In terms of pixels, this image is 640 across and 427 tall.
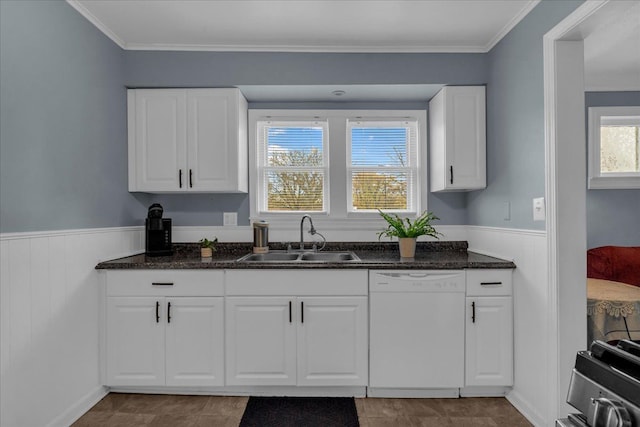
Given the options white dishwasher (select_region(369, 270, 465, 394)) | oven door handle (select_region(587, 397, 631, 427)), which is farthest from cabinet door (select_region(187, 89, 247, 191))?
oven door handle (select_region(587, 397, 631, 427))

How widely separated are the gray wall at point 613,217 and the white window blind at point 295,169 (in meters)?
2.63

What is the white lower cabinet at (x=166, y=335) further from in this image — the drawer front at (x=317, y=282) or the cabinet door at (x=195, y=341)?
the drawer front at (x=317, y=282)

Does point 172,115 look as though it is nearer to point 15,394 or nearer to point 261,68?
point 261,68

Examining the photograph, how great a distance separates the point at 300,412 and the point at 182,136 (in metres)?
2.12

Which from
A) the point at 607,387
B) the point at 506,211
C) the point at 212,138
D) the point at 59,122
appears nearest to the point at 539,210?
the point at 506,211

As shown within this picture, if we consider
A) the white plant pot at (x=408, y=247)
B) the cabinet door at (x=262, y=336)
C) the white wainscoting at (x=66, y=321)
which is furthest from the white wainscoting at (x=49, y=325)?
the white plant pot at (x=408, y=247)

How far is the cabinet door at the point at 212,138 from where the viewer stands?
288cm

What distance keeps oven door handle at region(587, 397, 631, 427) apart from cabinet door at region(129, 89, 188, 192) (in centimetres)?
272

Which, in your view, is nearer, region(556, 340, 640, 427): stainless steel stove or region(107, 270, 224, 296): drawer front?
region(556, 340, 640, 427): stainless steel stove

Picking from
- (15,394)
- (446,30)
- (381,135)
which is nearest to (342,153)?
(381,135)

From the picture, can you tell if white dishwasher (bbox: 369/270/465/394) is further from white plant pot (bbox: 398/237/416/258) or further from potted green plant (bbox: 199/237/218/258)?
potted green plant (bbox: 199/237/218/258)

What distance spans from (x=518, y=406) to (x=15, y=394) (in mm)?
2814

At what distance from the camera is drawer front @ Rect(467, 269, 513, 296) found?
247cm

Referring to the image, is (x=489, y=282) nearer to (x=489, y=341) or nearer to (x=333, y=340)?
(x=489, y=341)
